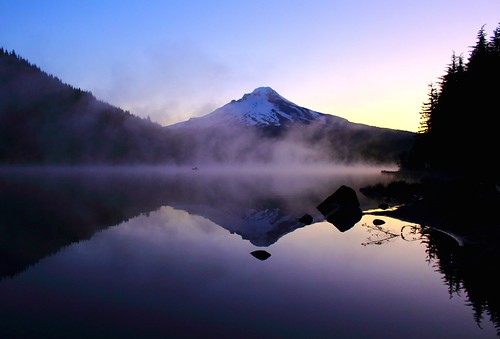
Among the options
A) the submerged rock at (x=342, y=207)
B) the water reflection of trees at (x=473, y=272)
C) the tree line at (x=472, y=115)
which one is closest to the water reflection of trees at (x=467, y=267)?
the water reflection of trees at (x=473, y=272)

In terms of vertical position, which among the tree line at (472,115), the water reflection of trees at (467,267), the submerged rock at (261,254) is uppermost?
the tree line at (472,115)

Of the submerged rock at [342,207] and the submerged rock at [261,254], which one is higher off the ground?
the submerged rock at [342,207]

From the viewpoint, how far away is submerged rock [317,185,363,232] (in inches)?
1419

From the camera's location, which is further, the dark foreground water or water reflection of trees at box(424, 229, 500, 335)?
water reflection of trees at box(424, 229, 500, 335)

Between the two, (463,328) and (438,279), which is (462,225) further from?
(463,328)

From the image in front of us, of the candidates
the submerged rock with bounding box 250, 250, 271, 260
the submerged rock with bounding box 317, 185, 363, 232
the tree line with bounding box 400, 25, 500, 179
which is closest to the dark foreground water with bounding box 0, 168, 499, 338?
the submerged rock with bounding box 250, 250, 271, 260

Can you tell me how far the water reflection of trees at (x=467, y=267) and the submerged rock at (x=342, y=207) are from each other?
9.02 meters

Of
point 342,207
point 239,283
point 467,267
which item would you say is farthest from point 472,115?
point 239,283

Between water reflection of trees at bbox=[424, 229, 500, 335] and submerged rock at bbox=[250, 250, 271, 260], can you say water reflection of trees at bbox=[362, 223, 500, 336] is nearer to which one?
water reflection of trees at bbox=[424, 229, 500, 335]

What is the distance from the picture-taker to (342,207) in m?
38.2

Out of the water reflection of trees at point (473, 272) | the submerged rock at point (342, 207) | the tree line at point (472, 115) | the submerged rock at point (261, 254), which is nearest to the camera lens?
the water reflection of trees at point (473, 272)

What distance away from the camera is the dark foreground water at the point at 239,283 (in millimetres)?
12203

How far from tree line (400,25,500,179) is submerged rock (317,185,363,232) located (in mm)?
15498

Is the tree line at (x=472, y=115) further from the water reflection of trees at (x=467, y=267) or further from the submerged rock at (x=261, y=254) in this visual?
the submerged rock at (x=261, y=254)
